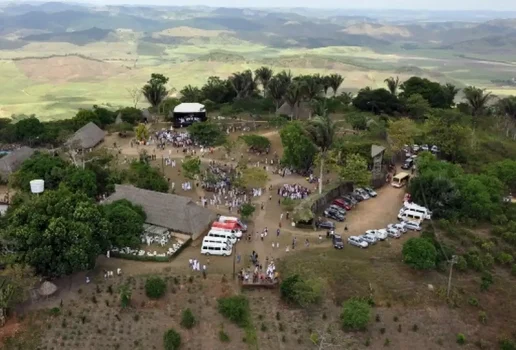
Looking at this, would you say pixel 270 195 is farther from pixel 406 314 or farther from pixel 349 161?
pixel 406 314

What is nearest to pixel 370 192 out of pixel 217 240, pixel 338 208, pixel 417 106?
pixel 338 208

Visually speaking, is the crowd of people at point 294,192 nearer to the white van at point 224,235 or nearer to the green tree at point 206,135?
the white van at point 224,235

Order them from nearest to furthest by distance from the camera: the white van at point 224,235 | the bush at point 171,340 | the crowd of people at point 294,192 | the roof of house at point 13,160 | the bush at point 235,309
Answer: the bush at point 171,340, the bush at point 235,309, the white van at point 224,235, the crowd of people at point 294,192, the roof of house at point 13,160

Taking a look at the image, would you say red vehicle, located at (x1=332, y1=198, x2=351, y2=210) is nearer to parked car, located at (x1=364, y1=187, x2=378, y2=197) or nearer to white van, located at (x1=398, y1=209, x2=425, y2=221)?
parked car, located at (x1=364, y1=187, x2=378, y2=197)

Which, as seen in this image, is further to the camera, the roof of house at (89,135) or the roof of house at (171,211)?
the roof of house at (89,135)

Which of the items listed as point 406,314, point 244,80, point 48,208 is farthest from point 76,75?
point 406,314

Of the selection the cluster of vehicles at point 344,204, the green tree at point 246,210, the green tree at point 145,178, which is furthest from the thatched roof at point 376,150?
the green tree at point 145,178

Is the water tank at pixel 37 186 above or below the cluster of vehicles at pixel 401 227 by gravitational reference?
above
